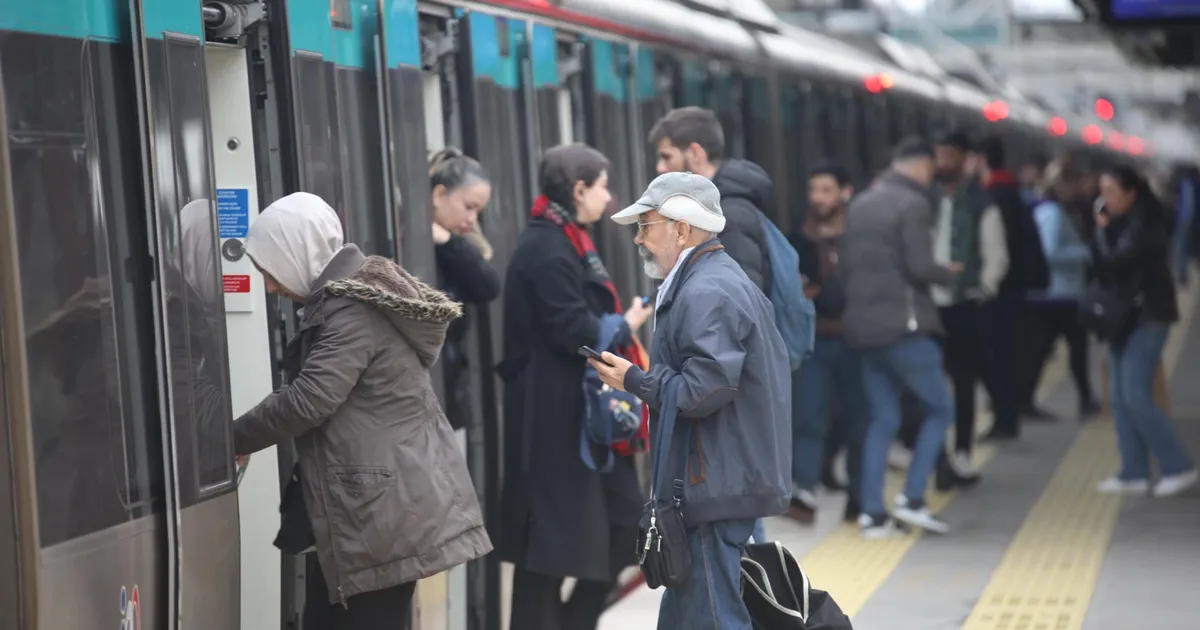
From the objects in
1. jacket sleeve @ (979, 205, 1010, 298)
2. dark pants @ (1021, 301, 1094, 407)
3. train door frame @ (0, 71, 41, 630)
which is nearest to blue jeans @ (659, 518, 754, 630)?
train door frame @ (0, 71, 41, 630)

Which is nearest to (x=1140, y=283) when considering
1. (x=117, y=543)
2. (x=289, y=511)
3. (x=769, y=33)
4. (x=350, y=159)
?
(x=769, y=33)

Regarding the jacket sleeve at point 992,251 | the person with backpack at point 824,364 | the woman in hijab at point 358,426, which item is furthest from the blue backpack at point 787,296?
the jacket sleeve at point 992,251

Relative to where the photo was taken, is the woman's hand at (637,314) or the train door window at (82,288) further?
the woman's hand at (637,314)

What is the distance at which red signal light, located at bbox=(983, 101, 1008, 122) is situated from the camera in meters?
25.6

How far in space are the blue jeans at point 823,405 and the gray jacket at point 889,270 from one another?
678 mm

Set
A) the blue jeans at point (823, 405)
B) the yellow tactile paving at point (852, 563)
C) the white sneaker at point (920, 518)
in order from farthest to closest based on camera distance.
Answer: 1. the blue jeans at point (823, 405)
2. the white sneaker at point (920, 518)
3. the yellow tactile paving at point (852, 563)

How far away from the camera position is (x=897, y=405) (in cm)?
1005

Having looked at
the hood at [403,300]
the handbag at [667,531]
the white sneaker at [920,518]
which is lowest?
the white sneaker at [920,518]

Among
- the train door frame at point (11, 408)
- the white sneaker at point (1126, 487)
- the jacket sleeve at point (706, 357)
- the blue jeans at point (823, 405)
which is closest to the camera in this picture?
the train door frame at point (11, 408)

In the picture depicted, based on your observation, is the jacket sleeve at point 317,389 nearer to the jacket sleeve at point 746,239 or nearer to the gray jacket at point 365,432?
the gray jacket at point 365,432

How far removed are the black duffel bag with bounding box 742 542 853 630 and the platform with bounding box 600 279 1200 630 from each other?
7.82 ft

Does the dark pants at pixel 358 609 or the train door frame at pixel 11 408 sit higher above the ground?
the train door frame at pixel 11 408

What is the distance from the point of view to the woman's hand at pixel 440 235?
22.5ft

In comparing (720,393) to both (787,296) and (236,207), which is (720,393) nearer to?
(236,207)
